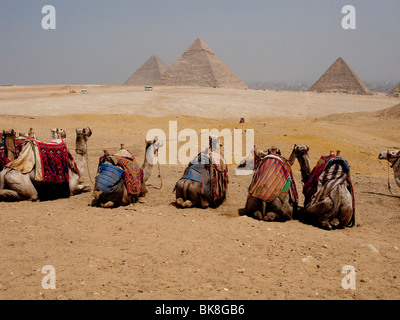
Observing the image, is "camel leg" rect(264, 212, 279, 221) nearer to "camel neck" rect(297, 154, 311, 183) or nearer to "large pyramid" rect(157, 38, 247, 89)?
"camel neck" rect(297, 154, 311, 183)

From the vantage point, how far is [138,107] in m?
33.4

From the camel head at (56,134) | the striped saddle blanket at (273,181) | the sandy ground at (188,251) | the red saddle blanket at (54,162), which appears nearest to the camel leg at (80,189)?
the sandy ground at (188,251)

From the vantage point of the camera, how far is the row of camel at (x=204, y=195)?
20.8ft

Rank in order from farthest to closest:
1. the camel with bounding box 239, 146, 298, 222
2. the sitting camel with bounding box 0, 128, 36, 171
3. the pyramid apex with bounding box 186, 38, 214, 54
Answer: the pyramid apex with bounding box 186, 38, 214, 54 → the sitting camel with bounding box 0, 128, 36, 171 → the camel with bounding box 239, 146, 298, 222

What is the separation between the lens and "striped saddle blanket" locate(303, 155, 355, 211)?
6398 millimetres

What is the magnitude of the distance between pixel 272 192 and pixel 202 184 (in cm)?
133

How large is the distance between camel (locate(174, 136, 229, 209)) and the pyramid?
146857mm

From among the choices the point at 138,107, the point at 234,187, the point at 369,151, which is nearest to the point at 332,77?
the point at 138,107

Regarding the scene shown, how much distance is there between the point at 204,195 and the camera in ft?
23.5
